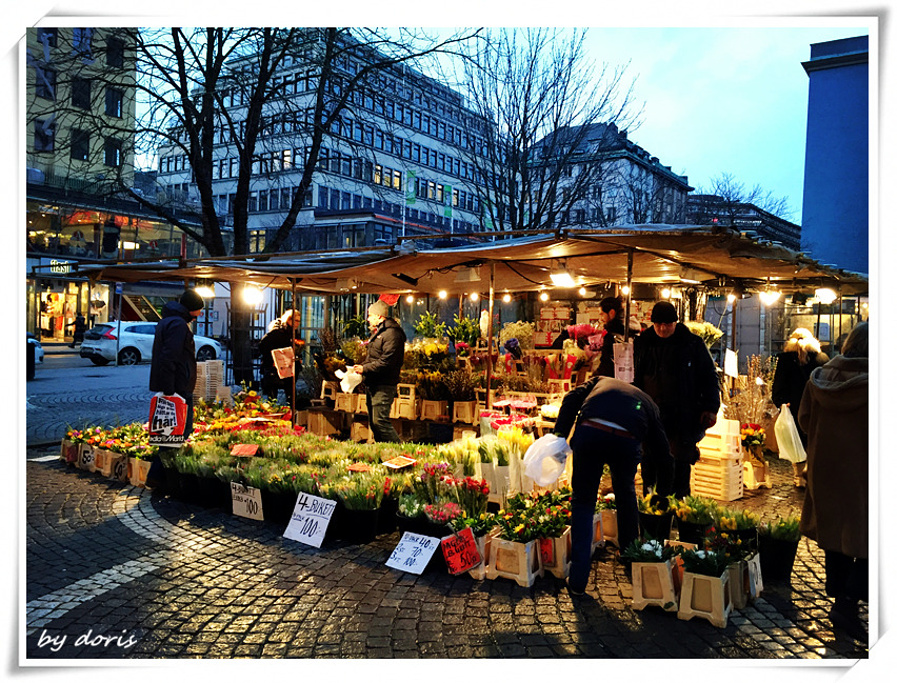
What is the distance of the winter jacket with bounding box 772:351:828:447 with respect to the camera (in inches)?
283

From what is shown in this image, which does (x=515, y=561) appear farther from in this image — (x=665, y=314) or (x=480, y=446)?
(x=665, y=314)

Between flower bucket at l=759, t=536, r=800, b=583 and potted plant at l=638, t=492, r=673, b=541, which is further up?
potted plant at l=638, t=492, r=673, b=541

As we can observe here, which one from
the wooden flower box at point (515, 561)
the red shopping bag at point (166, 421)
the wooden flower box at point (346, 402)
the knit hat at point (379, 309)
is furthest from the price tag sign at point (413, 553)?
the wooden flower box at point (346, 402)

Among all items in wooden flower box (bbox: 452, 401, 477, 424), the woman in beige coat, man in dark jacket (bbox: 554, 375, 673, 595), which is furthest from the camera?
wooden flower box (bbox: 452, 401, 477, 424)

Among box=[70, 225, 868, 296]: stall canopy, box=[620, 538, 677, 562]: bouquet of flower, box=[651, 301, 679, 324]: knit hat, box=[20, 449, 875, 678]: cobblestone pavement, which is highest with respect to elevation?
box=[70, 225, 868, 296]: stall canopy

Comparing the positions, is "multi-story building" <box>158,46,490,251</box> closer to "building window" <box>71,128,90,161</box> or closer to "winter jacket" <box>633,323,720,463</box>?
"building window" <box>71,128,90,161</box>

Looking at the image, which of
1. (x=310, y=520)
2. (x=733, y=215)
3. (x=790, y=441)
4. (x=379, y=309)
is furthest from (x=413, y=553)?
(x=733, y=215)

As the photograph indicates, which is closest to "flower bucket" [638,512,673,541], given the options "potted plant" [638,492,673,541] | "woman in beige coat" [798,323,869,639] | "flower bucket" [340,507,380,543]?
"potted plant" [638,492,673,541]

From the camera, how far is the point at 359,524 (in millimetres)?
5223

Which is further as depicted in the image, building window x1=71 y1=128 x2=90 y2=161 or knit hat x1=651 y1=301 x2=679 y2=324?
building window x1=71 y1=128 x2=90 y2=161

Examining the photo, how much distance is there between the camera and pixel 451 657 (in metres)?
3.50

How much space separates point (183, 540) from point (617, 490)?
3.61 metres

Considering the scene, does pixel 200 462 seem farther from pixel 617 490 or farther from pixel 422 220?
pixel 422 220

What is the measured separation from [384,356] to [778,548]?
195 inches
